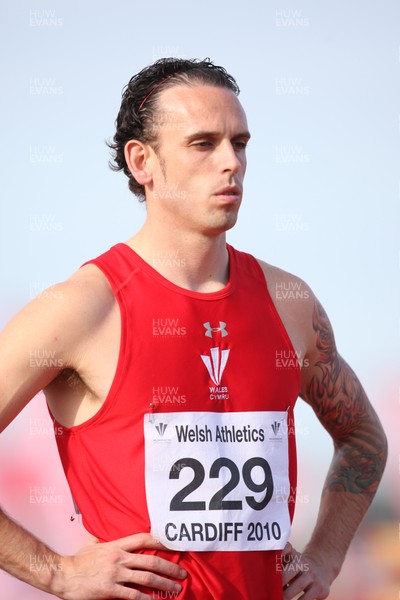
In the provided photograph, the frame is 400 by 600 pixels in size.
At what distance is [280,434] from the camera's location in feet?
15.0

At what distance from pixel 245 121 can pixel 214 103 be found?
0.56ft

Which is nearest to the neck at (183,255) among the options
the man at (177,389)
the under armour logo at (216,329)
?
the man at (177,389)

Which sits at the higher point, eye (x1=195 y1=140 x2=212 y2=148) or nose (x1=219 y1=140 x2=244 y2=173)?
eye (x1=195 y1=140 x2=212 y2=148)

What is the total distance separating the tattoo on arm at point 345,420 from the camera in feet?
17.2

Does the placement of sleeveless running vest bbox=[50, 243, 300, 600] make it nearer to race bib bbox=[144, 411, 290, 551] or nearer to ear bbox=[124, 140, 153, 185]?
race bib bbox=[144, 411, 290, 551]

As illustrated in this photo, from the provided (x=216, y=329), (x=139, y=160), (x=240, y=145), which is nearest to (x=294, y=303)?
(x=216, y=329)

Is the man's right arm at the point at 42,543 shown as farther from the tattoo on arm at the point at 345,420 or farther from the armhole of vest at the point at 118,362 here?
the tattoo on arm at the point at 345,420

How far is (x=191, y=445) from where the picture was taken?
4.37 metres

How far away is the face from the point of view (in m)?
4.62

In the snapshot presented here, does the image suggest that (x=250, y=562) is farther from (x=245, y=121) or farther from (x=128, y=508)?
(x=245, y=121)

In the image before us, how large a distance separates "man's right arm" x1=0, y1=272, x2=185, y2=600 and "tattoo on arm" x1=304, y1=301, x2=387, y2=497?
133cm

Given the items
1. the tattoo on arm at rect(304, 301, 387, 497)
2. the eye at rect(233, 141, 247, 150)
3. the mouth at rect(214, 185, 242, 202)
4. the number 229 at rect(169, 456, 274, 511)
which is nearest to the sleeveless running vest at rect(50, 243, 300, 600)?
the number 229 at rect(169, 456, 274, 511)

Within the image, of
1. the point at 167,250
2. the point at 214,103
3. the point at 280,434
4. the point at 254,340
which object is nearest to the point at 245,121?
the point at 214,103

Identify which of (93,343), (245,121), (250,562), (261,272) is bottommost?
(250,562)
